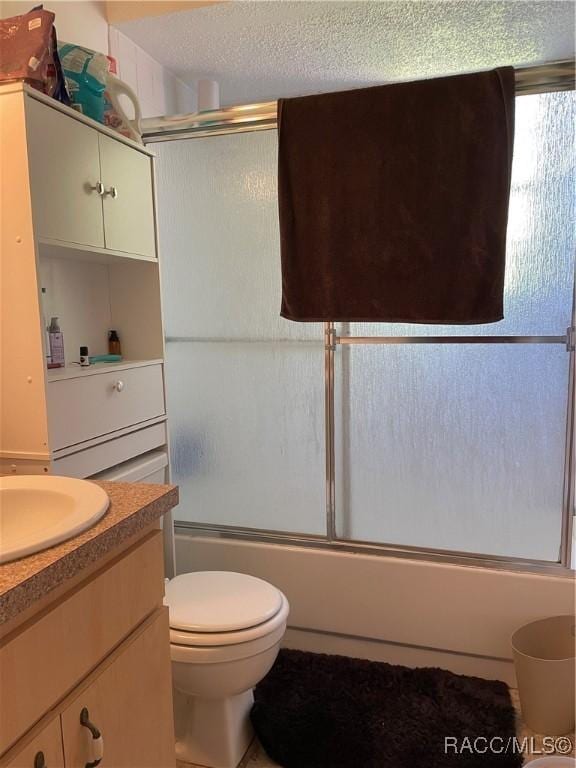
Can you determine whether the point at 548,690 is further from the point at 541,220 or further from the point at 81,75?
the point at 81,75

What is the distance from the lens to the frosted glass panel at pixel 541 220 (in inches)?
68.7

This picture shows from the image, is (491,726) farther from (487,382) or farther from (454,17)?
(454,17)

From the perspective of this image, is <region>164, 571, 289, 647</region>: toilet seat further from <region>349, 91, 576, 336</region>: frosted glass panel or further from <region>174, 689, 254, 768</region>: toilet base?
<region>349, 91, 576, 336</region>: frosted glass panel

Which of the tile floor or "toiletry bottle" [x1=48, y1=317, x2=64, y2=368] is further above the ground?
"toiletry bottle" [x1=48, y1=317, x2=64, y2=368]

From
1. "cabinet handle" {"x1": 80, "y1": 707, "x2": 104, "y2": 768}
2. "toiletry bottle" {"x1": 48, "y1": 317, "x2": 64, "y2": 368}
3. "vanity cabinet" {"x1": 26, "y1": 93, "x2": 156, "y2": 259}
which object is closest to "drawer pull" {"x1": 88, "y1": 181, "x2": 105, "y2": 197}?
"vanity cabinet" {"x1": 26, "y1": 93, "x2": 156, "y2": 259}

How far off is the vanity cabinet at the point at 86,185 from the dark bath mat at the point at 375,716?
1466mm

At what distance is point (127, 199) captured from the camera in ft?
5.87

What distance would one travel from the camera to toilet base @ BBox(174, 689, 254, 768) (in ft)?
5.44

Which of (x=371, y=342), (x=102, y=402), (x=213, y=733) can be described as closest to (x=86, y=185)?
(x=102, y=402)

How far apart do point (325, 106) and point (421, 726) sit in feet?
6.16

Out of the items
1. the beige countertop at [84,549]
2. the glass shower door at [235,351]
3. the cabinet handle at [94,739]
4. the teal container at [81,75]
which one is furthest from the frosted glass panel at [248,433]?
the cabinet handle at [94,739]

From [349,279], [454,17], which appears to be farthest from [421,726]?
[454,17]

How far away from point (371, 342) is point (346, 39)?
120 cm

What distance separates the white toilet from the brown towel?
2.89 feet
